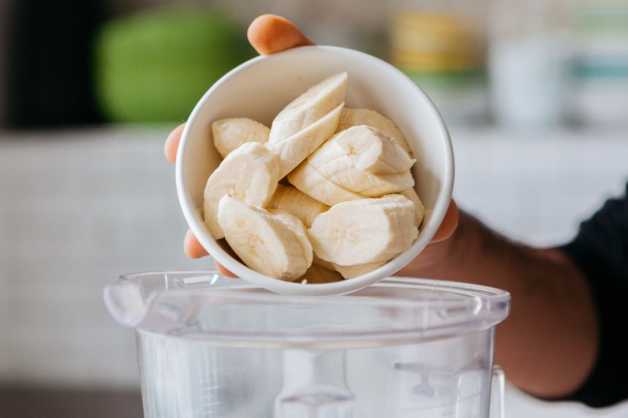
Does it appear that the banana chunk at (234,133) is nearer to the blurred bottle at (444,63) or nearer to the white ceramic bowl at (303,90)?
the white ceramic bowl at (303,90)

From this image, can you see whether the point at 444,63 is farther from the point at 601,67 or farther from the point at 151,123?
the point at 151,123

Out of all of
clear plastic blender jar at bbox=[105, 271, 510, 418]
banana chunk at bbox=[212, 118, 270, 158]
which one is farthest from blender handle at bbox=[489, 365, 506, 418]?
banana chunk at bbox=[212, 118, 270, 158]

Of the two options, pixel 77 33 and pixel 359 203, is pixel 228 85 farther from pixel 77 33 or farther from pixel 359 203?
pixel 77 33

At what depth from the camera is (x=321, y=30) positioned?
5.07 ft

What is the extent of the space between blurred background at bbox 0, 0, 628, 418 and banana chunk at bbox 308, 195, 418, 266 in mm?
908

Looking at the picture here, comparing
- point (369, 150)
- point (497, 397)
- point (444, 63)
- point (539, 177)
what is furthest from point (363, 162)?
point (444, 63)

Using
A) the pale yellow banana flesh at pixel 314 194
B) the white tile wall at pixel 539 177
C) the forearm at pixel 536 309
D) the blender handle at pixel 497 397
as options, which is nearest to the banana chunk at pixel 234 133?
the pale yellow banana flesh at pixel 314 194

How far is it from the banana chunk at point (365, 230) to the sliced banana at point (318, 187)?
0.01 metres

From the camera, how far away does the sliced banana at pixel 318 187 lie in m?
0.47

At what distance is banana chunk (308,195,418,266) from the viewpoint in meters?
0.44

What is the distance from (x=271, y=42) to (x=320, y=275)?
0.13 metres

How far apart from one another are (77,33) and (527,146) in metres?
0.83

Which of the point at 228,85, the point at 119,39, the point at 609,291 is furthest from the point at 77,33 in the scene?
the point at 228,85

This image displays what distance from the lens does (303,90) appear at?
20.4 inches
